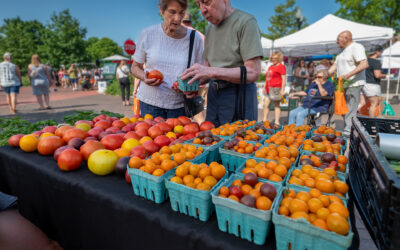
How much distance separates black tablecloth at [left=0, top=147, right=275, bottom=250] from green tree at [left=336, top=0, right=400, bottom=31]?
1069 inches

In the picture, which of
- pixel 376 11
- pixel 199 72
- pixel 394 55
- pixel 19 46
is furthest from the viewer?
pixel 19 46

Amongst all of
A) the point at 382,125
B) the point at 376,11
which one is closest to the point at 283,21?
the point at 376,11

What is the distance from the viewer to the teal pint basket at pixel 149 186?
121 cm

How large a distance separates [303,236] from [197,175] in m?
0.58

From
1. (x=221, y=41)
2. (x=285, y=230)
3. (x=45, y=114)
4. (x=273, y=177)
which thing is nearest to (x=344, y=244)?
(x=285, y=230)

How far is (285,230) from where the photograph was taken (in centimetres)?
89

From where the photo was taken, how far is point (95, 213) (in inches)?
57.7

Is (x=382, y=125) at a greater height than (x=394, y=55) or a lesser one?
lesser

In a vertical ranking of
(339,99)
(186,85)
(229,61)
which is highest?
(229,61)

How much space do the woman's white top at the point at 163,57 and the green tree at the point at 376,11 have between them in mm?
25569

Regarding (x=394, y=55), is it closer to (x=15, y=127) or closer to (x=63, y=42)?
(x=15, y=127)

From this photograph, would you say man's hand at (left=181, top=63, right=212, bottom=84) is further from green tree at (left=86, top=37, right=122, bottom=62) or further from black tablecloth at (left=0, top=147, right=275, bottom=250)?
green tree at (left=86, top=37, right=122, bottom=62)

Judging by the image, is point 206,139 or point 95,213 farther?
point 206,139

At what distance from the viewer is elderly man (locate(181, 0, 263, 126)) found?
2035 mm
